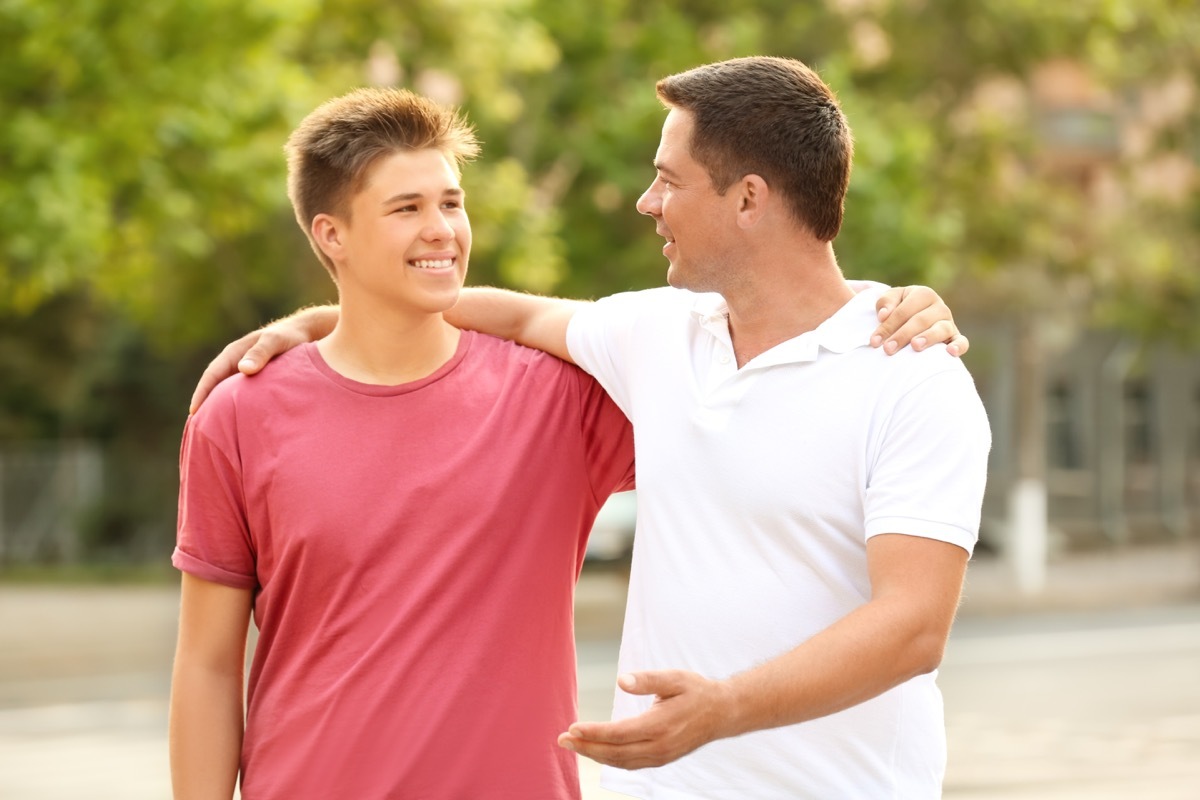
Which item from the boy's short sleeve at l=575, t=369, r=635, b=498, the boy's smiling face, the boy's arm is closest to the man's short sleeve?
the boy's short sleeve at l=575, t=369, r=635, b=498

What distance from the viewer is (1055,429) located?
34125mm

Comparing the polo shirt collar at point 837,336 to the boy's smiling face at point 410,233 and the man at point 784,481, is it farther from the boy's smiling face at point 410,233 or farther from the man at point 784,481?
the boy's smiling face at point 410,233

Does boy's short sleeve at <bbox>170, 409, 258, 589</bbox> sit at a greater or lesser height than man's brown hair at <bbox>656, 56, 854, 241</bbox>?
lesser

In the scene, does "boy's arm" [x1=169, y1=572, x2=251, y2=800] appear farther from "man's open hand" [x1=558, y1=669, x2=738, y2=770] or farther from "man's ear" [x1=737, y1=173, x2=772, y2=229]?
"man's ear" [x1=737, y1=173, x2=772, y2=229]

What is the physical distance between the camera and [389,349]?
307cm

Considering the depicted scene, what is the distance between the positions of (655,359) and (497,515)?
37 centimetres

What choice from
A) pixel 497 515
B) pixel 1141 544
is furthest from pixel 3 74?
pixel 1141 544

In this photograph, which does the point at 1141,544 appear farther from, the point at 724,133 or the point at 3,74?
the point at 724,133

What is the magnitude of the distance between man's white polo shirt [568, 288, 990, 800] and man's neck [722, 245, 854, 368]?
0.14 feet

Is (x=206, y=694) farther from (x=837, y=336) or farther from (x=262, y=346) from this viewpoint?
(x=837, y=336)

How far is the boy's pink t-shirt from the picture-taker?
9.46ft

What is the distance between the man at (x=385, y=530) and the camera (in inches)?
114

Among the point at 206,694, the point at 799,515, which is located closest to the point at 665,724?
the point at 799,515

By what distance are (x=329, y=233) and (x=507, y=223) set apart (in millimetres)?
13111
